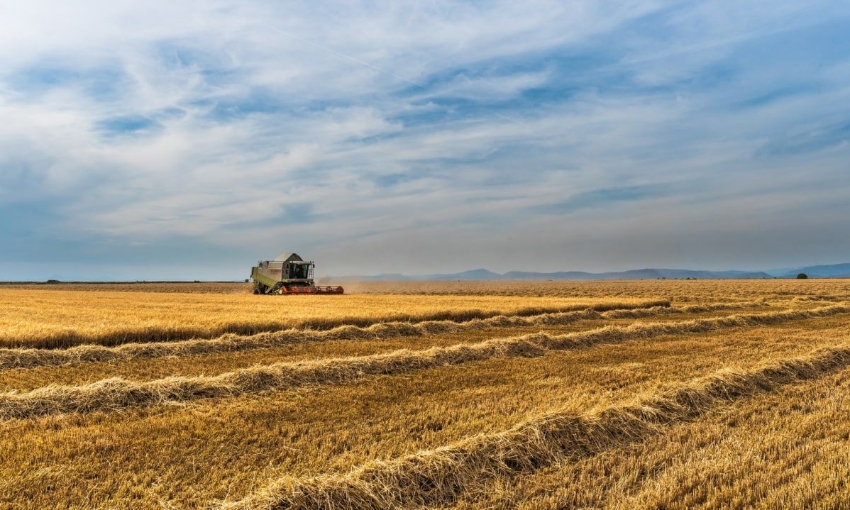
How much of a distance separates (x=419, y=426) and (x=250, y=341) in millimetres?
8568

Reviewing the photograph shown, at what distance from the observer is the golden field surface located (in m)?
4.55

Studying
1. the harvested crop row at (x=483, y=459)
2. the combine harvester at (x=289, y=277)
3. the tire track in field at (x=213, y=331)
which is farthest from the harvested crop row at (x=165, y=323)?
the combine harvester at (x=289, y=277)

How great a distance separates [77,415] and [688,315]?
22669 millimetres

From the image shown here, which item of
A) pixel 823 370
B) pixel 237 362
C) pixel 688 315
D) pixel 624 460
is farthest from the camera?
pixel 688 315

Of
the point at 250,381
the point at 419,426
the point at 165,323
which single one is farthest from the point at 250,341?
the point at 419,426

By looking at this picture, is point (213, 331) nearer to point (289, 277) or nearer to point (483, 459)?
point (483, 459)

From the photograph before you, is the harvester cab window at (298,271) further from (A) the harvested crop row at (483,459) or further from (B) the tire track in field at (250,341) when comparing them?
(A) the harvested crop row at (483,459)

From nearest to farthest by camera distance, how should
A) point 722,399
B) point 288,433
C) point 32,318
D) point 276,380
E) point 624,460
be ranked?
point 624,460, point 288,433, point 722,399, point 276,380, point 32,318

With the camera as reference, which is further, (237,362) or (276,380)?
(237,362)

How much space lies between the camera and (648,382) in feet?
29.4

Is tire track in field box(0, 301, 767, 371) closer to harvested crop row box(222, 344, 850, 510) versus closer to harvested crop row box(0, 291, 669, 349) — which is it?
harvested crop row box(0, 291, 669, 349)

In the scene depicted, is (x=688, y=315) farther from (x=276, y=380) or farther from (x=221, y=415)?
(x=221, y=415)

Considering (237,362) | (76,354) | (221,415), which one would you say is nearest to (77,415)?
(221,415)

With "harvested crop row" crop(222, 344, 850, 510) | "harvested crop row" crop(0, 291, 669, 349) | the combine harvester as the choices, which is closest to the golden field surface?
"harvested crop row" crop(222, 344, 850, 510)
